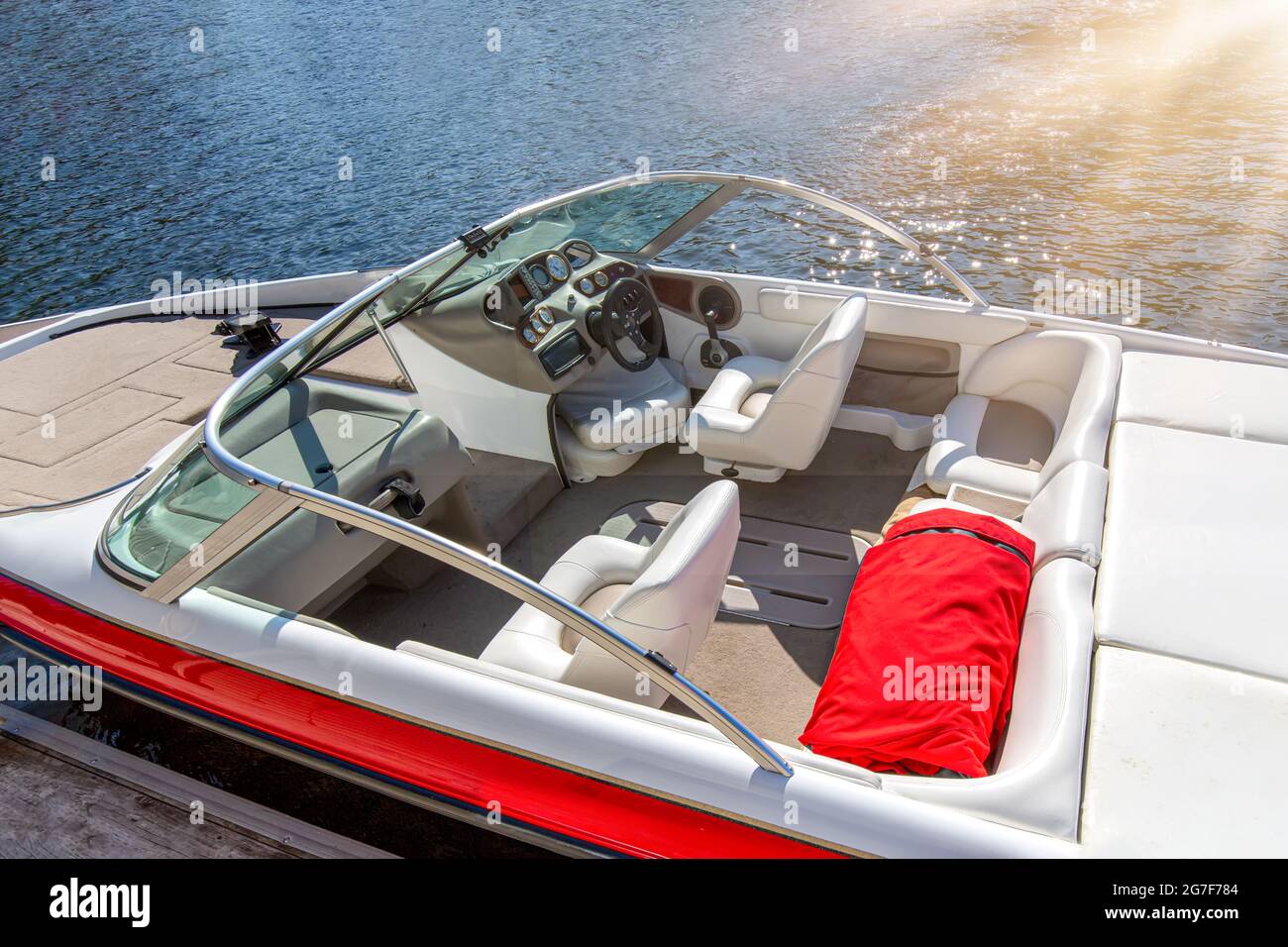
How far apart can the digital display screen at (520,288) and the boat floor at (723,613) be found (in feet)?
2.55

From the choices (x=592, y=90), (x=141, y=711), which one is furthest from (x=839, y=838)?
(x=592, y=90)

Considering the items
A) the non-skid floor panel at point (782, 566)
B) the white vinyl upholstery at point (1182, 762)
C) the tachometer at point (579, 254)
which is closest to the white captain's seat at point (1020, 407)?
the non-skid floor panel at point (782, 566)

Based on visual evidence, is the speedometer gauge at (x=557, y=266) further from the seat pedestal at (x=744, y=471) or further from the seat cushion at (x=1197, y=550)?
the seat cushion at (x=1197, y=550)

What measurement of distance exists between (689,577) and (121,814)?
232 cm

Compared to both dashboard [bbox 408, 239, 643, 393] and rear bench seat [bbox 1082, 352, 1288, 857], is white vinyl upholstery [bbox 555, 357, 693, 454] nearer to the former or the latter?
dashboard [bbox 408, 239, 643, 393]

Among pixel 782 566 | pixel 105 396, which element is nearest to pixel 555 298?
pixel 782 566

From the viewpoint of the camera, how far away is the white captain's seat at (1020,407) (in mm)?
3402

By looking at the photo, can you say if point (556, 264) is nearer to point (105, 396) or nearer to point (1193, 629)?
point (1193, 629)

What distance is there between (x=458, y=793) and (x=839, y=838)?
999 mm

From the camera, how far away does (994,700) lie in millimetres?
2307

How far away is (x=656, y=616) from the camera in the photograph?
2279 millimetres
